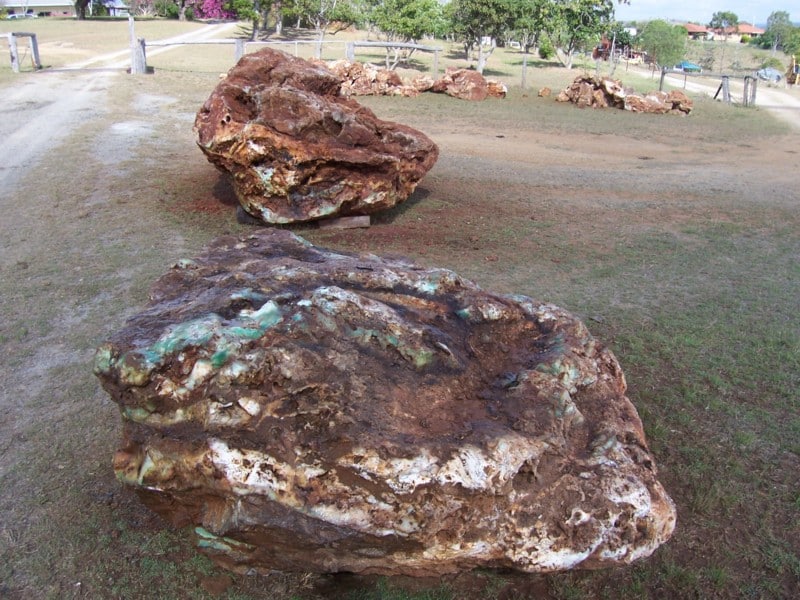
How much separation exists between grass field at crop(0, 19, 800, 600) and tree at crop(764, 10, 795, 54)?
203ft

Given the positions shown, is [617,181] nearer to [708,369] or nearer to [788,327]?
[788,327]

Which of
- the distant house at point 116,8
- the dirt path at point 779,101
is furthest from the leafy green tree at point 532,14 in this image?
the distant house at point 116,8

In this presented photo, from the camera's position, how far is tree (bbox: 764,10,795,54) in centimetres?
6481

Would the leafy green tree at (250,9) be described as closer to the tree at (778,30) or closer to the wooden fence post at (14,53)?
the wooden fence post at (14,53)

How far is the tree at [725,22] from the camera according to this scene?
95.2 meters

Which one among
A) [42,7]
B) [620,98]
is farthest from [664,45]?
[42,7]

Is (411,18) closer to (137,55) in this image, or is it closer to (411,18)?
(411,18)

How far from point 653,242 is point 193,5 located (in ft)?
161

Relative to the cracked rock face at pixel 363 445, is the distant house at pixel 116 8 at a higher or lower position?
higher

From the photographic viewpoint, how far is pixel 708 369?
486 centimetres

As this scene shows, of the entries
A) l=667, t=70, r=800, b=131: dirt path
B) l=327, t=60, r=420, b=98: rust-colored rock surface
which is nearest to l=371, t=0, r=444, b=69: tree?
l=327, t=60, r=420, b=98: rust-colored rock surface

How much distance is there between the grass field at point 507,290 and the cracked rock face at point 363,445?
379 mm

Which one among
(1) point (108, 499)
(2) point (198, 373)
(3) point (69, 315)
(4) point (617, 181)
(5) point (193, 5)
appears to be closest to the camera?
(2) point (198, 373)

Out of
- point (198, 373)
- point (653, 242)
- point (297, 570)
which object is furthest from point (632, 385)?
point (653, 242)
